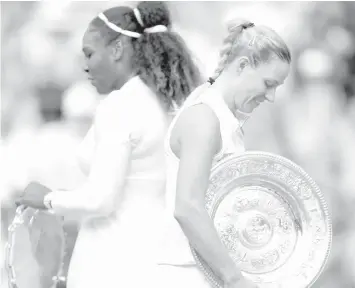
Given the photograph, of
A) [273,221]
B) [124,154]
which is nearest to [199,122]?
[124,154]

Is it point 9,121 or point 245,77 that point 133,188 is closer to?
point 245,77

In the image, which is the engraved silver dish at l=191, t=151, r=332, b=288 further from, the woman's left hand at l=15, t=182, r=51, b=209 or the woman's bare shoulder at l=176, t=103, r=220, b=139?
the woman's left hand at l=15, t=182, r=51, b=209

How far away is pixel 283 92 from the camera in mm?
2039

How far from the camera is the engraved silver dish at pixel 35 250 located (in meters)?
1.74

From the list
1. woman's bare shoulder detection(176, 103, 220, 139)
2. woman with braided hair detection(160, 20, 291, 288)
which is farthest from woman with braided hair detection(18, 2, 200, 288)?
woman's bare shoulder detection(176, 103, 220, 139)

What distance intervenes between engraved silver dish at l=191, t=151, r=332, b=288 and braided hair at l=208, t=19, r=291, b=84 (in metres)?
0.21

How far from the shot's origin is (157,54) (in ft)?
5.66

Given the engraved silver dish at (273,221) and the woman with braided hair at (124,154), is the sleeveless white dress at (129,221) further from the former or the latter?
the engraved silver dish at (273,221)

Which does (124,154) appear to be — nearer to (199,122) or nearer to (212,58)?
(199,122)

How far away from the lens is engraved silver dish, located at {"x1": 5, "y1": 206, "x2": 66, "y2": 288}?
5.71ft

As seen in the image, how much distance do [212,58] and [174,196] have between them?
2.06ft

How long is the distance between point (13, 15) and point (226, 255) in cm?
110

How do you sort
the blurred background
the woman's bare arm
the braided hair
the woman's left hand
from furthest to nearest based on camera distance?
the blurred background, the woman's left hand, the braided hair, the woman's bare arm

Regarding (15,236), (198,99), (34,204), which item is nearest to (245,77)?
(198,99)
